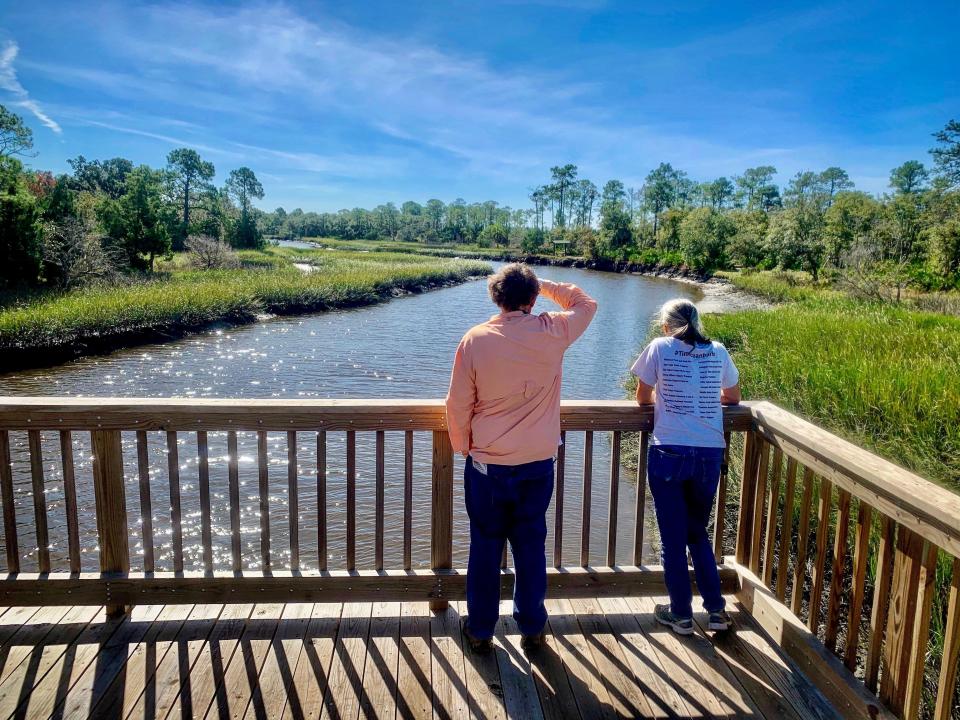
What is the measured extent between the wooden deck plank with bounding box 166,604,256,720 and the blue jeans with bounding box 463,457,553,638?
1.04 meters

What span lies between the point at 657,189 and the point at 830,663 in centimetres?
9281

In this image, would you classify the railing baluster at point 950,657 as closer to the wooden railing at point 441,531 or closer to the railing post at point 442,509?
the wooden railing at point 441,531

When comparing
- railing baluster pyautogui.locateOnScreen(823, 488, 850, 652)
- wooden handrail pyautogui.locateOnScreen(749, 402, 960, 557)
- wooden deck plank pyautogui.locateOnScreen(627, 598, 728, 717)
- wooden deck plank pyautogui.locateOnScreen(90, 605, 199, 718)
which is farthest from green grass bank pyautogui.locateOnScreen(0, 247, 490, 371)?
railing baluster pyautogui.locateOnScreen(823, 488, 850, 652)

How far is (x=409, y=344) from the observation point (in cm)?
2000

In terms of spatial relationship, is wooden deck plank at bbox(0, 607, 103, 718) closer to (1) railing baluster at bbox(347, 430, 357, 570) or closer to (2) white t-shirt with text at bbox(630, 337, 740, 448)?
(1) railing baluster at bbox(347, 430, 357, 570)

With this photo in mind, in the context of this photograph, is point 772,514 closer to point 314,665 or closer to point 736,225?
point 314,665

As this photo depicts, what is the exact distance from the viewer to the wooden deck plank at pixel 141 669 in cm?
244

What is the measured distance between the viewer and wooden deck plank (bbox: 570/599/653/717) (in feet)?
8.34

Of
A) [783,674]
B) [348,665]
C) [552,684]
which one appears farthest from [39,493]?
[783,674]

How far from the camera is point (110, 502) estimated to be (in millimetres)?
2975

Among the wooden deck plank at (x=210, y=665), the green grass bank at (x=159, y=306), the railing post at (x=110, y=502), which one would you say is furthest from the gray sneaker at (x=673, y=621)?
the green grass bank at (x=159, y=306)

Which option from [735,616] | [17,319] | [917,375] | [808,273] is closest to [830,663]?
[735,616]

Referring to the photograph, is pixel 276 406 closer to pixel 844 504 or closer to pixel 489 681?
pixel 489 681

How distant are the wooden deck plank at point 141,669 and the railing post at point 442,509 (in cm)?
113
